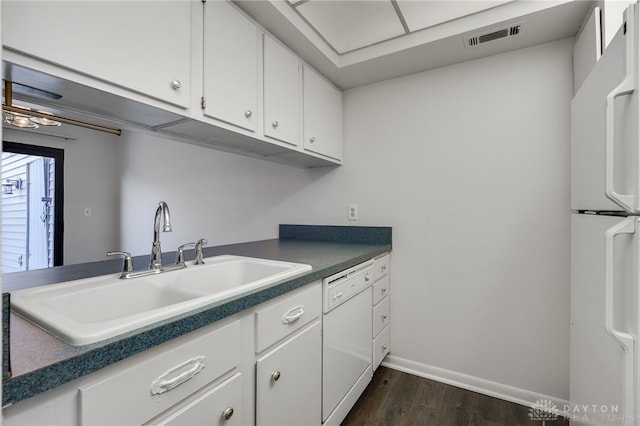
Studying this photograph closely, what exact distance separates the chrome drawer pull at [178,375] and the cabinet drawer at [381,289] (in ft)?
4.23

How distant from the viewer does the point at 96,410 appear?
1.82 ft

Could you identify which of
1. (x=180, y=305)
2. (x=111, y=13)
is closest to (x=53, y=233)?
(x=111, y=13)

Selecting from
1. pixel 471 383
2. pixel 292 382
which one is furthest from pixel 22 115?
pixel 471 383

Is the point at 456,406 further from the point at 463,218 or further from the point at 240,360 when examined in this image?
the point at 240,360

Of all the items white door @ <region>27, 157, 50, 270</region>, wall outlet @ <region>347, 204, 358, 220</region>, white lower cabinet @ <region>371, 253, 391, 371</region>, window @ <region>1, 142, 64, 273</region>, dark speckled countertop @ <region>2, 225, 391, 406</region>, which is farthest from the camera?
white door @ <region>27, 157, 50, 270</region>

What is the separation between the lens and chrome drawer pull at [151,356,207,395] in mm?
659

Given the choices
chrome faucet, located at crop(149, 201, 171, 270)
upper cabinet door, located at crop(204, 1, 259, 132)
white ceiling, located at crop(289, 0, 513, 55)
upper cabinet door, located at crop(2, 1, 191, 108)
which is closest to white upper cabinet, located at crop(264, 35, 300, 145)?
upper cabinet door, located at crop(204, 1, 259, 132)

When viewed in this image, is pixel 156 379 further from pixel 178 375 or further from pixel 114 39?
pixel 114 39

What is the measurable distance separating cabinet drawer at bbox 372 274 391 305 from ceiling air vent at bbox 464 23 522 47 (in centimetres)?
156

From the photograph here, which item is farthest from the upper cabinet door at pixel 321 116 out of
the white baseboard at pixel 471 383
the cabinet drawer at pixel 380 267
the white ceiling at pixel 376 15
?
the white baseboard at pixel 471 383

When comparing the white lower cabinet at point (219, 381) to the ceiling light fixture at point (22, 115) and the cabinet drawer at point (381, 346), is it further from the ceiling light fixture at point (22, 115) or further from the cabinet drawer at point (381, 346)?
the ceiling light fixture at point (22, 115)

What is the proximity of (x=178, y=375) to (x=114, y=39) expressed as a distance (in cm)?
102

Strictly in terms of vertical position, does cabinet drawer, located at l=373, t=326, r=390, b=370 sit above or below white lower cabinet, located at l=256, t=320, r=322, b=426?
below

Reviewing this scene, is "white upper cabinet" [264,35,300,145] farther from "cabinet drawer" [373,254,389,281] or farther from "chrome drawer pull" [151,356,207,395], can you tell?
"chrome drawer pull" [151,356,207,395]
